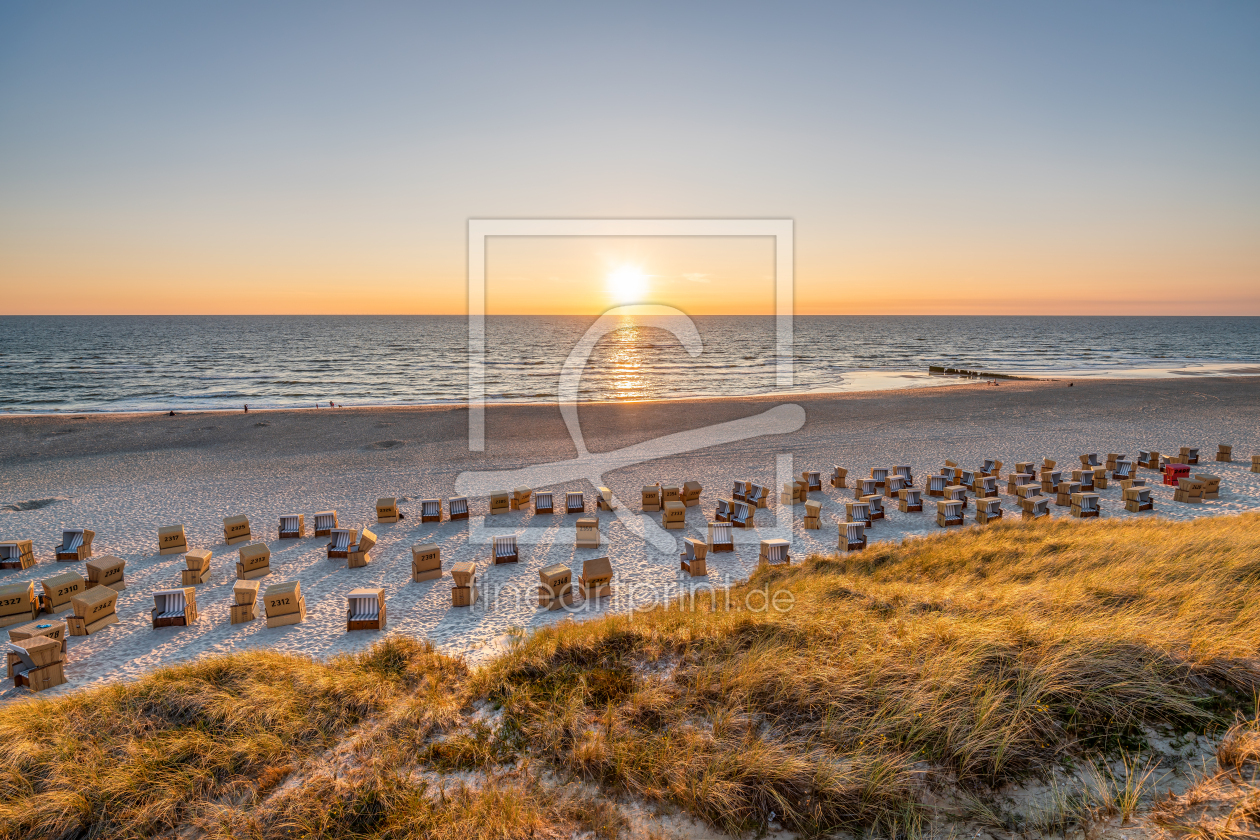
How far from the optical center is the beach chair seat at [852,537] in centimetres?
1329

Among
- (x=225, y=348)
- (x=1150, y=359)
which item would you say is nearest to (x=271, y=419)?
(x=225, y=348)

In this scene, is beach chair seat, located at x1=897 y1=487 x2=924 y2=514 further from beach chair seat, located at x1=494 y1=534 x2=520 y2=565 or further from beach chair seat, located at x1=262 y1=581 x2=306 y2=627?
beach chair seat, located at x1=262 y1=581 x2=306 y2=627

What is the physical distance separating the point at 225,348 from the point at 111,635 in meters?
98.6

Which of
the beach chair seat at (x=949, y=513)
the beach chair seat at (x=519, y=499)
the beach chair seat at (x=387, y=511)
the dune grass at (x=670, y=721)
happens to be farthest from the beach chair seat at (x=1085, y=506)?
the beach chair seat at (x=387, y=511)

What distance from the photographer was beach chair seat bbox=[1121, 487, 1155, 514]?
1539cm

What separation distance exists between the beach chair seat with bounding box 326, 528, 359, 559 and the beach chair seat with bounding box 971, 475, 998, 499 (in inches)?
655

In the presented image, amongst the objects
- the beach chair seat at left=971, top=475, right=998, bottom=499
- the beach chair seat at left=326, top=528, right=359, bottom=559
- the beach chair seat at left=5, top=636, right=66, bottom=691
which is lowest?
the beach chair seat at left=5, top=636, right=66, bottom=691

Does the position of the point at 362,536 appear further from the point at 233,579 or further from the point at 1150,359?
the point at 1150,359

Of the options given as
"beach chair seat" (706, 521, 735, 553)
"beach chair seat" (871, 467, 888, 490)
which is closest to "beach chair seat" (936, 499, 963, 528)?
"beach chair seat" (871, 467, 888, 490)

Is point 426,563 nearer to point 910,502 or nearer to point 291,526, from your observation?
point 291,526

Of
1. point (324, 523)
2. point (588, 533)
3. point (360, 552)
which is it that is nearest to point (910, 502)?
point (588, 533)

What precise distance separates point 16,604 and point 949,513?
→ 64.7ft

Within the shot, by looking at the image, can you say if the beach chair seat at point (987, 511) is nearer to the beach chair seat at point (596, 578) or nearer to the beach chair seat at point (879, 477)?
the beach chair seat at point (879, 477)

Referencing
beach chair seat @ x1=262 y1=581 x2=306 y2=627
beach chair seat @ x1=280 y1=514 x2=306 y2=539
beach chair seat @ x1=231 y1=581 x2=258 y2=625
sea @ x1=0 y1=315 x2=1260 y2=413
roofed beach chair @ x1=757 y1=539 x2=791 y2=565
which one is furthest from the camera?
sea @ x1=0 y1=315 x2=1260 y2=413
